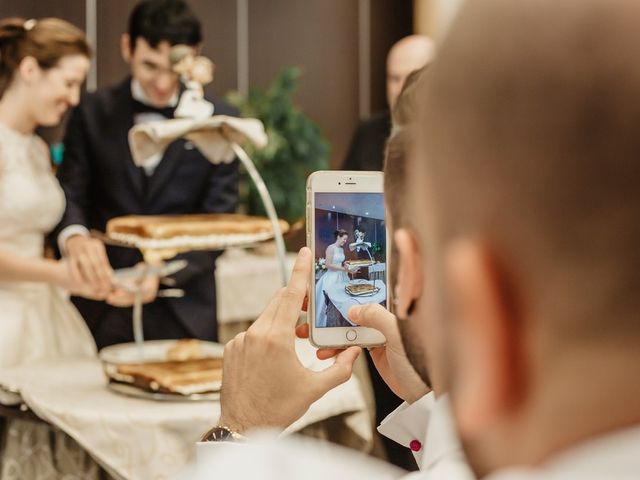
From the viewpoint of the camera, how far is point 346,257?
1.08 metres

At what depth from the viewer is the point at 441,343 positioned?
415 mm

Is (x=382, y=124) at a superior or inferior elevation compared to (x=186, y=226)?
superior

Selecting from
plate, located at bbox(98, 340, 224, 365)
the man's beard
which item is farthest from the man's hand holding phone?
plate, located at bbox(98, 340, 224, 365)

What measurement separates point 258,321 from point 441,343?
47 cm

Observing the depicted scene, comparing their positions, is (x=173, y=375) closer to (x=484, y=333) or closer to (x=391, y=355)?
(x=391, y=355)

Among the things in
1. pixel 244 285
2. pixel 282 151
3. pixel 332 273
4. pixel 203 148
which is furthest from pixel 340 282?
pixel 282 151

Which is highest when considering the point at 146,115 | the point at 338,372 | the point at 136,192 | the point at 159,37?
the point at 159,37

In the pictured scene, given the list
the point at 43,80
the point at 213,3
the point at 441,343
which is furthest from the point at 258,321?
the point at 213,3

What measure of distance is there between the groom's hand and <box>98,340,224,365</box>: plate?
135 centimetres

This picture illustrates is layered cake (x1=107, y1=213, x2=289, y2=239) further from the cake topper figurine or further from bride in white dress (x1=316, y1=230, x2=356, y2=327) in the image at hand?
bride in white dress (x1=316, y1=230, x2=356, y2=327)

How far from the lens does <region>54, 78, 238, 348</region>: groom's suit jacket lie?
2879 mm

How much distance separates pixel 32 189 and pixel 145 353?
775 mm

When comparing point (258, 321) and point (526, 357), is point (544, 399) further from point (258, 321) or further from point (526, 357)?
point (258, 321)

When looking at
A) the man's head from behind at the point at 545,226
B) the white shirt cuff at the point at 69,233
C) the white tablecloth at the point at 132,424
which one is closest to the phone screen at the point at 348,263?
the man's head from behind at the point at 545,226
